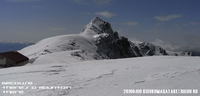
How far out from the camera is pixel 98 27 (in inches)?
5359

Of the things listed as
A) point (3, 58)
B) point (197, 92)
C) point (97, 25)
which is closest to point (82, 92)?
point (197, 92)

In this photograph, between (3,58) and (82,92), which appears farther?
(3,58)

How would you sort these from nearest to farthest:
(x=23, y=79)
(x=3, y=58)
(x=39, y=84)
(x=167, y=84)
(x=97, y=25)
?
1. (x=167, y=84)
2. (x=39, y=84)
3. (x=23, y=79)
4. (x=3, y=58)
5. (x=97, y=25)

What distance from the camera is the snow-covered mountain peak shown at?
132 metres

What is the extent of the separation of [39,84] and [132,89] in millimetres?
5026

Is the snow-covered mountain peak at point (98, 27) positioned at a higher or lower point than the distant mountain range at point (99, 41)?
higher

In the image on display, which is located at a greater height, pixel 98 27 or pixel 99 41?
pixel 98 27

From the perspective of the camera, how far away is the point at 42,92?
839 centimetres

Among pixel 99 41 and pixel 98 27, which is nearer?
pixel 99 41

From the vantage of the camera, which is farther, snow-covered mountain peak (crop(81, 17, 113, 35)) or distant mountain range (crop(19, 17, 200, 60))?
snow-covered mountain peak (crop(81, 17, 113, 35))

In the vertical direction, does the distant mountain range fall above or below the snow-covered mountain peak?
below

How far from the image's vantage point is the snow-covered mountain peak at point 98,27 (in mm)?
131650

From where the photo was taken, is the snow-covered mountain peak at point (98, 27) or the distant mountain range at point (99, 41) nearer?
the distant mountain range at point (99, 41)

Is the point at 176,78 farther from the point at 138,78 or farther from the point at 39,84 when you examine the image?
the point at 39,84
